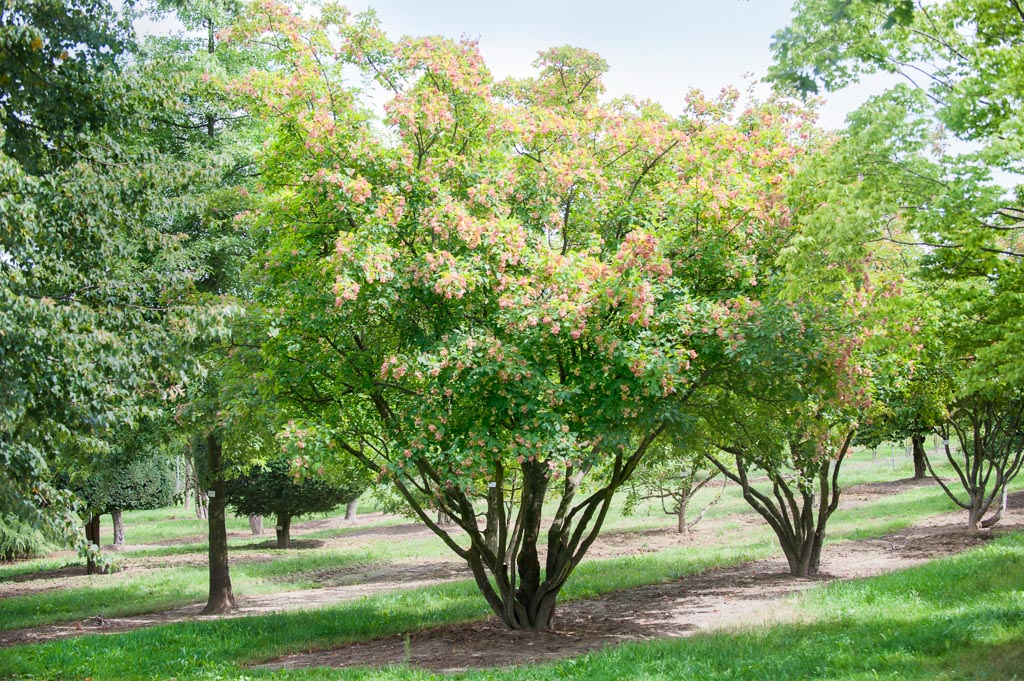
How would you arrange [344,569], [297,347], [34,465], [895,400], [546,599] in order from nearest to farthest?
1. [34,465]
2. [297,347]
3. [546,599]
4. [895,400]
5. [344,569]

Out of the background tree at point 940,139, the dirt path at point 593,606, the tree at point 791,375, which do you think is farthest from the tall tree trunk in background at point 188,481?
the background tree at point 940,139

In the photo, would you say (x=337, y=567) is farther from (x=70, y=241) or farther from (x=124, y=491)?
(x=70, y=241)

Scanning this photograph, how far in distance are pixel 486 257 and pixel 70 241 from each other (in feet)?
17.4

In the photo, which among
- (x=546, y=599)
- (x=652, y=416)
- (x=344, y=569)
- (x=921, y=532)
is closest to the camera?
(x=652, y=416)

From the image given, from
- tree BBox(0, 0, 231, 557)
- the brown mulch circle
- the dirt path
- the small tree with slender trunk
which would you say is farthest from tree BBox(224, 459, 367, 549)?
the small tree with slender trunk

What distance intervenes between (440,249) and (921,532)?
1936cm

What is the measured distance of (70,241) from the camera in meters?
10.4

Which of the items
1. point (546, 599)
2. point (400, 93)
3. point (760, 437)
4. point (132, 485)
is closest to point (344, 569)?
point (132, 485)

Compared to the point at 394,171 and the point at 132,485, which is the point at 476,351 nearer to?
the point at 394,171

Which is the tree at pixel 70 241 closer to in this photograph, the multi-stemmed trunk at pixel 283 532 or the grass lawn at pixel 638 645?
the grass lawn at pixel 638 645

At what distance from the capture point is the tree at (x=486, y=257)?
9.46 metres

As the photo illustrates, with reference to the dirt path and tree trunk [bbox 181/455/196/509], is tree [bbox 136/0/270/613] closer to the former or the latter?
the dirt path

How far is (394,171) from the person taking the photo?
10617 millimetres

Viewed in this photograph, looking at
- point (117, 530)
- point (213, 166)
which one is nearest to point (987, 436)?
point (213, 166)
